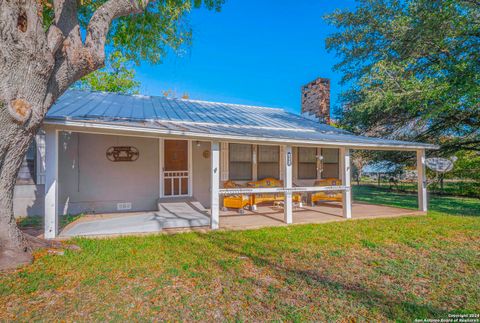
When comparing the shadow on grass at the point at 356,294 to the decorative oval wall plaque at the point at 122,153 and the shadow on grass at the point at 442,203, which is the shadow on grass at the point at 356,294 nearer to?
the decorative oval wall plaque at the point at 122,153

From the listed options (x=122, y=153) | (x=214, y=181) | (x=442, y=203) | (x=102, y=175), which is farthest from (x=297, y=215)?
(x=442, y=203)

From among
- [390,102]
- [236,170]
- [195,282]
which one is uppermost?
[390,102]

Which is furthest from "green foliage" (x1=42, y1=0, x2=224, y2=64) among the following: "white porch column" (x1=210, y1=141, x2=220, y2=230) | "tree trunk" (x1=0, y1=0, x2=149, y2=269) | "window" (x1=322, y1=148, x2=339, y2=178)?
"window" (x1=322, y1=148, x2=339, y2=178)

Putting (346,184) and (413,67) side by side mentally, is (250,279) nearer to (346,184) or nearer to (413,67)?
(346,184)

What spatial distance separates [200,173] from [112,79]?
1770 centimetres

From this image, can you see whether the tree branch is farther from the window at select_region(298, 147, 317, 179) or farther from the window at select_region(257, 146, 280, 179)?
the window at select_region(298, 147, 317, 179)

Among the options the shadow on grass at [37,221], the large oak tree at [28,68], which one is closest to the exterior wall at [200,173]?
the shadow on grass at [37,221]

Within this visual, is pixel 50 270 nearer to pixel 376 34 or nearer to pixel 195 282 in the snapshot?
pixel 195 282

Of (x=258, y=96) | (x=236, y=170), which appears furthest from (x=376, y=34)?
(x=258, y=96)

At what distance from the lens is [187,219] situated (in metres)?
6.04

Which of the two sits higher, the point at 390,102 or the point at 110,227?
the point at 390,102

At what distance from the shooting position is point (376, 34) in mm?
10891

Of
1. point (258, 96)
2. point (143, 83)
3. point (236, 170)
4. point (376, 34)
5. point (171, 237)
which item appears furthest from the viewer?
point (258, 96)

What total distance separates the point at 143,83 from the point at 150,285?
23.9 metres
